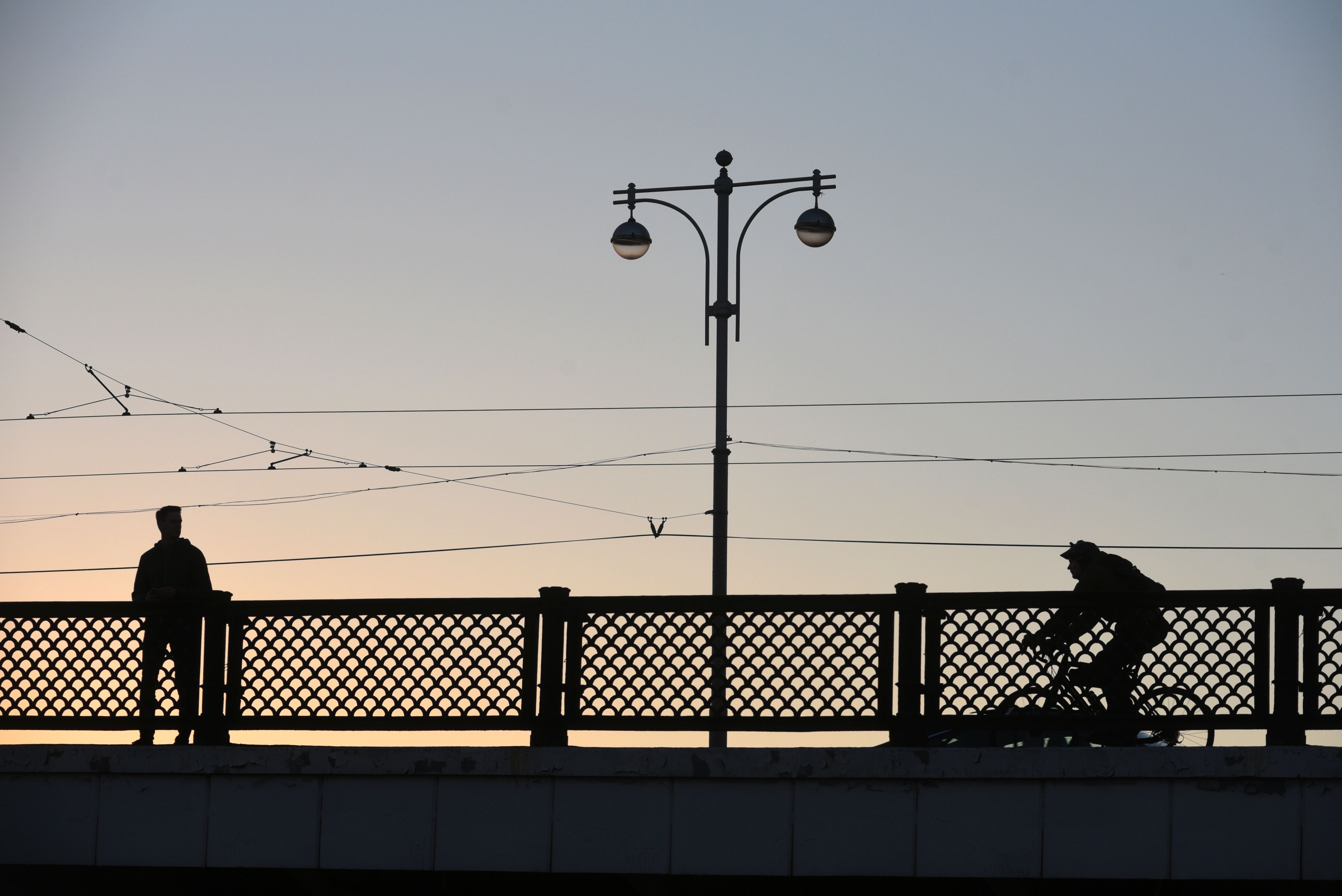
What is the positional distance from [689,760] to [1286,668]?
3.33 m

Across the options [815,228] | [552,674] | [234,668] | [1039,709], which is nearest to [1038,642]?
[1039,709]

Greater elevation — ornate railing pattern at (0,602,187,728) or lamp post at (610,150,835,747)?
lamp post at (610,150,835,747)

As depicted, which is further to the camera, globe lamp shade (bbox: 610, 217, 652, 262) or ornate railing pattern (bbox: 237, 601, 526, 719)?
globe lamp shade (bbox: 610, 217, 652, 262)

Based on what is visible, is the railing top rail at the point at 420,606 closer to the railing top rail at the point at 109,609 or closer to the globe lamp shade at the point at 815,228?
the railing top rail at the point at 109,609

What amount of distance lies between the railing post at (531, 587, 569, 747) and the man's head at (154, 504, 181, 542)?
2.83 meters

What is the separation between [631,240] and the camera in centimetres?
1848

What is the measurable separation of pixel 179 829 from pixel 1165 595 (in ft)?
18.8

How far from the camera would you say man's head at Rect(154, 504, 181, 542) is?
1088cm

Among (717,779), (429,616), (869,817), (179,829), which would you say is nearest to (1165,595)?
(869,817)

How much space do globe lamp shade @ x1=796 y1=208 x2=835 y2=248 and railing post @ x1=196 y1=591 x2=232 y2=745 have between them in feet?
32.6

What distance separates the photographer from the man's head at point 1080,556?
34.0ft

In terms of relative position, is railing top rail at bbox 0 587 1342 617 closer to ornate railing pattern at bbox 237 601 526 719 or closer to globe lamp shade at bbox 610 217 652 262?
ornate railing pattern at bbox 237 601 526 719

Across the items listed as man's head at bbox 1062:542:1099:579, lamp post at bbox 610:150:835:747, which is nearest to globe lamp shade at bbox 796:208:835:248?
lamp post at bbox 610:150:835:747

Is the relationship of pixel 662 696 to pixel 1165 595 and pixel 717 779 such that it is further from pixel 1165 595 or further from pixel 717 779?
pixel 1165 595
